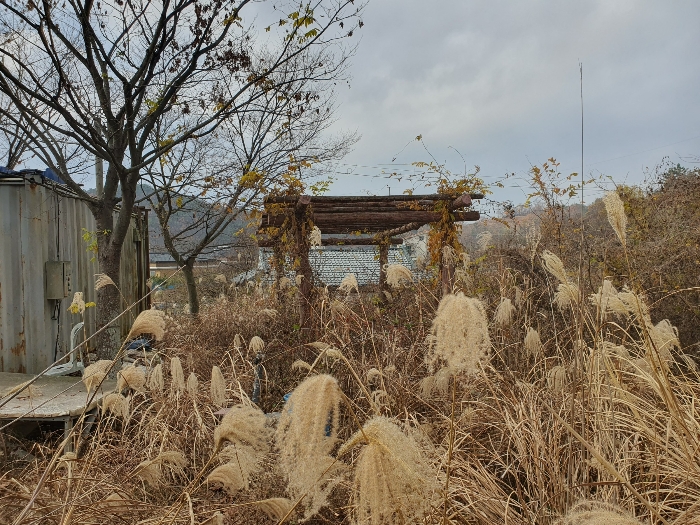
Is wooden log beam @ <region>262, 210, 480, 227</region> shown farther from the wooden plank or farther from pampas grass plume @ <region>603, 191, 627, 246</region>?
pampas grass plume @ <region>603, 191, 627, 246</region>

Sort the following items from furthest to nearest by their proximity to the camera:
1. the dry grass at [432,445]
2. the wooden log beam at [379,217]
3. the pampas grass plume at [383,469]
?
the wooden log beam at [379,217] → the dry grass at [432,445] → the pampas grass plume at [383,469]

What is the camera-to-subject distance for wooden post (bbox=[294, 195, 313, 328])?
7.99m

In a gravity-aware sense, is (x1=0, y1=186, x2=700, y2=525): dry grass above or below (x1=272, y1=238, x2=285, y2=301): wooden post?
below

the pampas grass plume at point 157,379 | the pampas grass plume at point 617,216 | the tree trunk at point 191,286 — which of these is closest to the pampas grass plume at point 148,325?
the pampas grass plume at point 157,379

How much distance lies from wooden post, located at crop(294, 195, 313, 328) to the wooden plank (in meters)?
2.96

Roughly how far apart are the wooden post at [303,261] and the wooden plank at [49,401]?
2.96 meters

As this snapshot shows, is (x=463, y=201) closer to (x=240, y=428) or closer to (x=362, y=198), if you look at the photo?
(x=362, y=198)

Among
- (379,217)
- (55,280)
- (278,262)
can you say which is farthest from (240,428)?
(278,262)

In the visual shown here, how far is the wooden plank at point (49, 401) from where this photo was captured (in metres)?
4.51

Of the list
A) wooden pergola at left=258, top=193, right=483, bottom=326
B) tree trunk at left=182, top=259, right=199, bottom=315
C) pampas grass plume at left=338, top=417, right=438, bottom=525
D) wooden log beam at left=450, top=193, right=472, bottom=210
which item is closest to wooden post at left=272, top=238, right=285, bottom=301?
wooden pergola at left=258, top=193, right=483, bottom=326

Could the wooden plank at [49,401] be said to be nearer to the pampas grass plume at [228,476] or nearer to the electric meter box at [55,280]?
the electric meter box at [55,280]

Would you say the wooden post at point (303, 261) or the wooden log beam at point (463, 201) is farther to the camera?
the wooden post at point (303, 261)

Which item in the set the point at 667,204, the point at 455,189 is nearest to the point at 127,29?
the point at 455,189

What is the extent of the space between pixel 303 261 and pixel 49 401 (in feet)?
15.0
